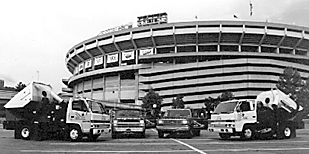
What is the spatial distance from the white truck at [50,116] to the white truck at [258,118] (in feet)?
20.2

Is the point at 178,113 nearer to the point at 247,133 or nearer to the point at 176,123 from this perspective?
the point at 176,123

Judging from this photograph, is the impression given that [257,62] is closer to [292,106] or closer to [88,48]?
[88,48]

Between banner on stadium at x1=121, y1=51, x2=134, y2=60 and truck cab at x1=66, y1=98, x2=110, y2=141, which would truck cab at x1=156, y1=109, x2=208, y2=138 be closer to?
truck cab at x1=66, y1=98, x2=110, y2=141

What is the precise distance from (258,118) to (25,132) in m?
11.8

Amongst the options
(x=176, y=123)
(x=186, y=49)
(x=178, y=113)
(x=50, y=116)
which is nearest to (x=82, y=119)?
(x=50, y=116)

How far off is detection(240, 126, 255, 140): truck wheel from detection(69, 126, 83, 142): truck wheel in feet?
26.4

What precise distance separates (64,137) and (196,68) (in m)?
67.8

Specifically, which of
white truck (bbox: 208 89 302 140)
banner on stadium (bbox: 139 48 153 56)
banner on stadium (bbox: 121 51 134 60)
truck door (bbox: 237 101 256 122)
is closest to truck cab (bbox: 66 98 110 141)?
white truck (bbox: 208 89 302 140)

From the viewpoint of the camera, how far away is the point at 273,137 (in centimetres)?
1955

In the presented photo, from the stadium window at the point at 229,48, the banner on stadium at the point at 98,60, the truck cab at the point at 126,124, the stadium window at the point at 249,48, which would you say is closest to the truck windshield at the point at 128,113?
the truck cab at the point at 126,124

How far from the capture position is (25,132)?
18.0 metres

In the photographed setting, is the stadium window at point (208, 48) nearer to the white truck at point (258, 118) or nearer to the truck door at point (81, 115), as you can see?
the white truck at point (258, 118)

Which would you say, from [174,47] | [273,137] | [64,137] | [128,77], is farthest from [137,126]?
[128,77]

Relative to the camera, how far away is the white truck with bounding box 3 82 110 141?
16922 millimetres
